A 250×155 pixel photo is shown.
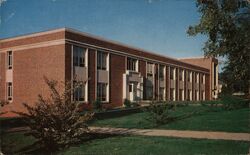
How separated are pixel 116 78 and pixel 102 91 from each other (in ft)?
8.79

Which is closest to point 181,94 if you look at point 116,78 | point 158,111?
point 116,78

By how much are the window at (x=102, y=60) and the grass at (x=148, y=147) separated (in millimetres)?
17226

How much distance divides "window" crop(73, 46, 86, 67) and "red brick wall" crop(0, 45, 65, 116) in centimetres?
143

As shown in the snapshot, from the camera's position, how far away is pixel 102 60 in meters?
28.5

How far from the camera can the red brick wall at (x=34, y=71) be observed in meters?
24.2

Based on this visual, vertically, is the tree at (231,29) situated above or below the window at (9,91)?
above

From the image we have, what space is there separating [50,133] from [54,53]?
51.6 feet

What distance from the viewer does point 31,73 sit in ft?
85.7

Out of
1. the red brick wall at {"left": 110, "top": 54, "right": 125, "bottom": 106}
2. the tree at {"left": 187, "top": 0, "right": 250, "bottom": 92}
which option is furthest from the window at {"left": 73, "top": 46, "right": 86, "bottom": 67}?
the tree at {"left": 187, "top": 0, "right": 250, "bottom": 92}

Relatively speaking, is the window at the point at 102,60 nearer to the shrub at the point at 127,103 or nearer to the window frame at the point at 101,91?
the window frame at the point at 101,91

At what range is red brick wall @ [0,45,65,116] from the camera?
24.2m

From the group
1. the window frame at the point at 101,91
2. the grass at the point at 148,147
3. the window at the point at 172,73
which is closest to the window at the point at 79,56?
the window frame at the point at 101,91

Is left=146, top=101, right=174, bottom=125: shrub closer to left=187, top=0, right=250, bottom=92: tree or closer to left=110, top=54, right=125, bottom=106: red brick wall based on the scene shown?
left=187, top=0, right=250, bottom=92: tree

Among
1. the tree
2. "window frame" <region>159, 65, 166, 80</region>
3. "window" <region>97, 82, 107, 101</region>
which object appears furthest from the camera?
"window frame" <region>159, 65, 166, 80</region>
